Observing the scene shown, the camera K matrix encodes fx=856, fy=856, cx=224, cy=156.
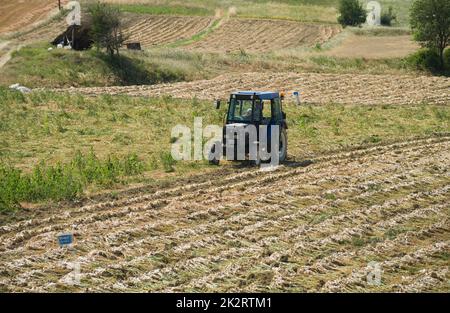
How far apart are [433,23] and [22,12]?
34624 millimetres

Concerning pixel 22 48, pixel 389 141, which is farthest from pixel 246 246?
pixel 22 48

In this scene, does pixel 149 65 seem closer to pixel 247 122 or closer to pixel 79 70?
pixel 79 70

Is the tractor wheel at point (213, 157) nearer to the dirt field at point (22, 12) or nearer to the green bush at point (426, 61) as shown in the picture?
the green bush at point (426, 61)

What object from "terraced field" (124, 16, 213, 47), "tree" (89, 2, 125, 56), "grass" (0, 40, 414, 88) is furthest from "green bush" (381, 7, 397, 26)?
"tree" (89, 2, 125, 56)

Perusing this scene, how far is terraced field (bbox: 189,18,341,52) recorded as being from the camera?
65037 millimetres

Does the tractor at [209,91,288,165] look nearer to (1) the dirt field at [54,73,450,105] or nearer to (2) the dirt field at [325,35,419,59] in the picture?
(1) the dirt field at [54,73,450,105]

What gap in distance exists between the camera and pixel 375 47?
63875 mm

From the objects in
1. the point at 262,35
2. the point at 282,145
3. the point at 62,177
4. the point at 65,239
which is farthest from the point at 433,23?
the point at 65,239

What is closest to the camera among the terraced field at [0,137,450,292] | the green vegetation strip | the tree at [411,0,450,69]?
the terraced field at [0,137,450,292]

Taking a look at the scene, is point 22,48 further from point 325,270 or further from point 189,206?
point 325,270

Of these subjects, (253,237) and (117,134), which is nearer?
(253,237)

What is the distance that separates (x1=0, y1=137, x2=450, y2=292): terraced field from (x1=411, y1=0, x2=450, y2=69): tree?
1370 inches
